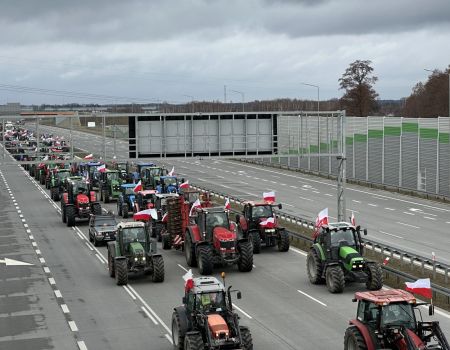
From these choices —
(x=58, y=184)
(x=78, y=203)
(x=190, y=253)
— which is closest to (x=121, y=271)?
(x=190, y=253)

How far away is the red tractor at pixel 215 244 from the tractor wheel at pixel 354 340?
43.0ft

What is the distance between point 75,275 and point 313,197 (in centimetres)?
3432

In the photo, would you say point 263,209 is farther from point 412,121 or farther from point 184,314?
point 412,121

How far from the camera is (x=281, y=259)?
35750mm

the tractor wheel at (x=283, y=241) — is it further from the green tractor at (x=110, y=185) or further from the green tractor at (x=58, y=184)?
the green tractor at (x=58, y=184)

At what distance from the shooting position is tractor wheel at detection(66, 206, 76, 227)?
48.5 meters

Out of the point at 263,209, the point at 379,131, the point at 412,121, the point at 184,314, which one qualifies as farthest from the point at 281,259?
the point at 379,131

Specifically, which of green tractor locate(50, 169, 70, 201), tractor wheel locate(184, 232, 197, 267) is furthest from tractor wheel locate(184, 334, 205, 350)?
green tractor locate(50, 169, 70, 201)

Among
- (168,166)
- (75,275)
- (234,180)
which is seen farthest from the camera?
(168,166)

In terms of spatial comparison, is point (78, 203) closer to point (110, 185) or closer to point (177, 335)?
point (110, 185)

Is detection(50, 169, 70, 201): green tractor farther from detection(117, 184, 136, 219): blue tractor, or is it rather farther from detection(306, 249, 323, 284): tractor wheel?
detection(306, 249, 323, 284): tractor wheel

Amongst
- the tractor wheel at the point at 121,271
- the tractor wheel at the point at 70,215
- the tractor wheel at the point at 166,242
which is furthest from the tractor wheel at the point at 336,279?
the tractor wheel at the point at 70,215

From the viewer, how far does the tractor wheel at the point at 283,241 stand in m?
37.4

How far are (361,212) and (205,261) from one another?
25060mm
